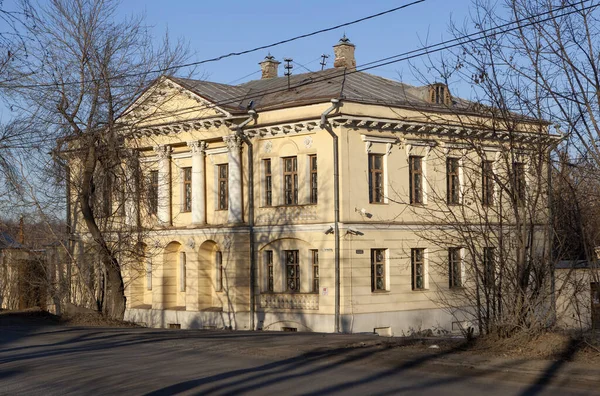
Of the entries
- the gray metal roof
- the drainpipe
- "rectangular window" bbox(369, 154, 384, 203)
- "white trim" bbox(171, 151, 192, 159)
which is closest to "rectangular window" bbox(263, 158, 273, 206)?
the gray metal roof

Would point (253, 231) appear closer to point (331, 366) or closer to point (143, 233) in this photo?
point (143, 233)

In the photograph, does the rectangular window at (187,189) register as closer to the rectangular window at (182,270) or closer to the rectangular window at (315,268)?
the rectangular window at (182,270)

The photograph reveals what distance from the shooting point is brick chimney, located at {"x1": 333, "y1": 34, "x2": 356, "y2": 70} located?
131ft

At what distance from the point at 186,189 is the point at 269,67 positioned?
32.2ft

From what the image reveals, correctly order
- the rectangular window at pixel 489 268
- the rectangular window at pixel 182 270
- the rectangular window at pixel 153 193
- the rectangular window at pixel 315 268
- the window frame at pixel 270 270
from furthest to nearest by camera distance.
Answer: the rectangular window at pixel 182 270, the rectangular window at pixel 153 193, the window frame at pixel 270 270, the rectangular window at pixel 315 268, the rectangular window at pixel 489 268

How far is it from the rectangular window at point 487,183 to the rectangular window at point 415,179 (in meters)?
16.6

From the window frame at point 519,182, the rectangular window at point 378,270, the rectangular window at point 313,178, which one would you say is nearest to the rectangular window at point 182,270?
the rectangular window at point 313,178

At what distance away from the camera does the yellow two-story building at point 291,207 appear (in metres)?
32.2

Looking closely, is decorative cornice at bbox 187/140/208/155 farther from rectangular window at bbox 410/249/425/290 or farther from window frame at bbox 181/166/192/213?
rectangular window at bbox 410/249/425/290

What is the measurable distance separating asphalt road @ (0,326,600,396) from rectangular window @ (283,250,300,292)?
42.3 ft

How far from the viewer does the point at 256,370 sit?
48.5 feet

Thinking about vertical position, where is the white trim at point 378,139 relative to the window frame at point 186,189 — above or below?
above

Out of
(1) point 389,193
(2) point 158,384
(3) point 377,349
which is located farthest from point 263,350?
(1) point 389,193

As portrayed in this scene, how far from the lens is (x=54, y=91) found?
28.5m
